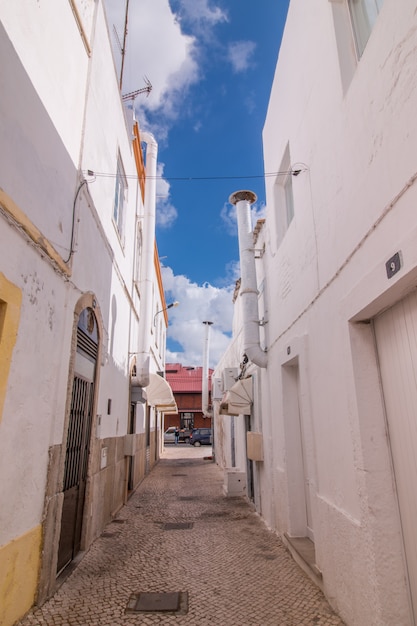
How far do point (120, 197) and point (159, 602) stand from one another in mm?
6798

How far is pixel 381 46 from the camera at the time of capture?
279cm

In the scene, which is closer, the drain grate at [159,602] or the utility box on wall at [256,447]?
the drain grate at [159,602]

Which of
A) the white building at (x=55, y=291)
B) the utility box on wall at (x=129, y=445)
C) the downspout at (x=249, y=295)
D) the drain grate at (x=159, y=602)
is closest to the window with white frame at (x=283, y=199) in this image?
the downspout at (x=249, y=295)

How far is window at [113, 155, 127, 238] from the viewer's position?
24.4 ft

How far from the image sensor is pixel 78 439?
16.2 feet

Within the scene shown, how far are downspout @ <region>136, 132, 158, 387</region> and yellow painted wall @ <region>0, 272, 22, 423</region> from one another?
5.80 meters

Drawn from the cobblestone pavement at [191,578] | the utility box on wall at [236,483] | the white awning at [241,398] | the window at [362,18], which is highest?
the window at [362,18]

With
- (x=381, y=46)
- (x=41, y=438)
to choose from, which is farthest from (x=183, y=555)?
(x=381, y=46)

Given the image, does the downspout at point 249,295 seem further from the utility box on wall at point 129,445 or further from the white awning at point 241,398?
the utility box on wall at point 129,445

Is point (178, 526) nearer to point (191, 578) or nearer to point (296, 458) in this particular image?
point (191, 578)

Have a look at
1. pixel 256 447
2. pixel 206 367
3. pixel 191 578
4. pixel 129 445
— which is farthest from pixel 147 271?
pixel 206 367

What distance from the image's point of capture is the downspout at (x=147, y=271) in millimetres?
8828

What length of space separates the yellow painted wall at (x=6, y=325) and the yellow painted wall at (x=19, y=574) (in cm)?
117

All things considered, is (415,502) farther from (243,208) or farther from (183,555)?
(243,208)
